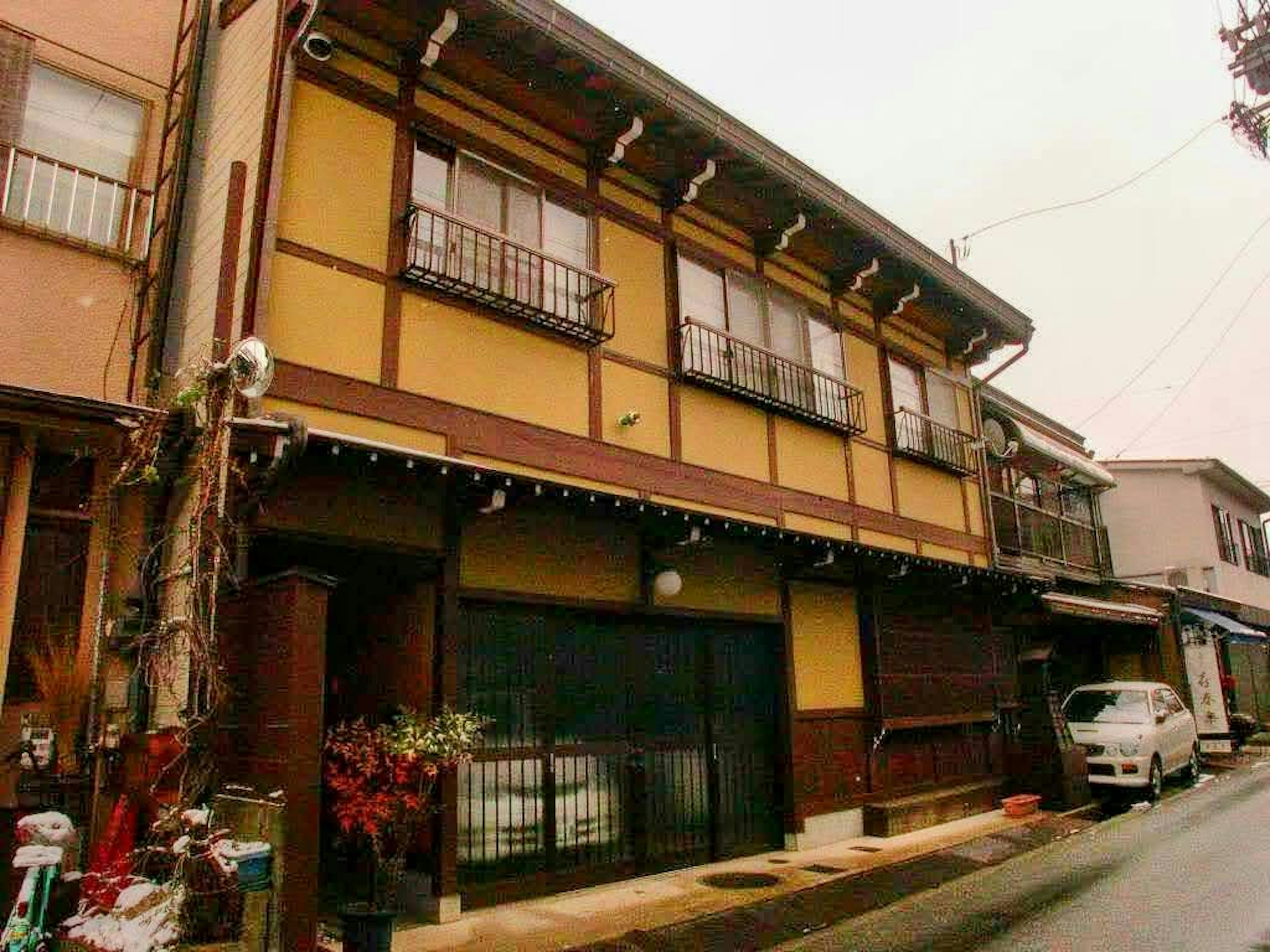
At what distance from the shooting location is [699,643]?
10.2 m

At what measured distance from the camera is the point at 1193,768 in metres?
16.4

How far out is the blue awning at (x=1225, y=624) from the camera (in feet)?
69.6

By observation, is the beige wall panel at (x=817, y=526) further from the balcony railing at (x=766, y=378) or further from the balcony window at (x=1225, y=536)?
the balcony window at (x=1225, y=536)

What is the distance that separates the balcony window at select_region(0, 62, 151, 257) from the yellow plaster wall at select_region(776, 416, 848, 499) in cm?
739

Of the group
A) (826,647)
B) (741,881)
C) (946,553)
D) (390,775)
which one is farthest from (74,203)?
(946,553)

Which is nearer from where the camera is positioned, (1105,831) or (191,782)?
(191,782)

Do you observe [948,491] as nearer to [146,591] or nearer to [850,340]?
[850,340]

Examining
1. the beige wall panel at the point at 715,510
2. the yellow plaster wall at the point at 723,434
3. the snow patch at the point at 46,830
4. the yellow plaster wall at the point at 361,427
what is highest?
the yellow plaster wall at the point at 723,434

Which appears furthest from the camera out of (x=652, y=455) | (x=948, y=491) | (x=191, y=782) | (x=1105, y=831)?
(x=948, y=491)

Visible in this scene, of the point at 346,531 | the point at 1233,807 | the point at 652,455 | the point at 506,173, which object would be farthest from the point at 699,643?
the point at 1233,807

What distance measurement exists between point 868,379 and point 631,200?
492 cm

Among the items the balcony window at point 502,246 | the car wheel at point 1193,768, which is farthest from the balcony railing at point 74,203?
the car wheel at point 1193,768

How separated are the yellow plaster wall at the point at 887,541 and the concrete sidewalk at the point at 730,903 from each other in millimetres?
3867

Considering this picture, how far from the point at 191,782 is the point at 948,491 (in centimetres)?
1201
